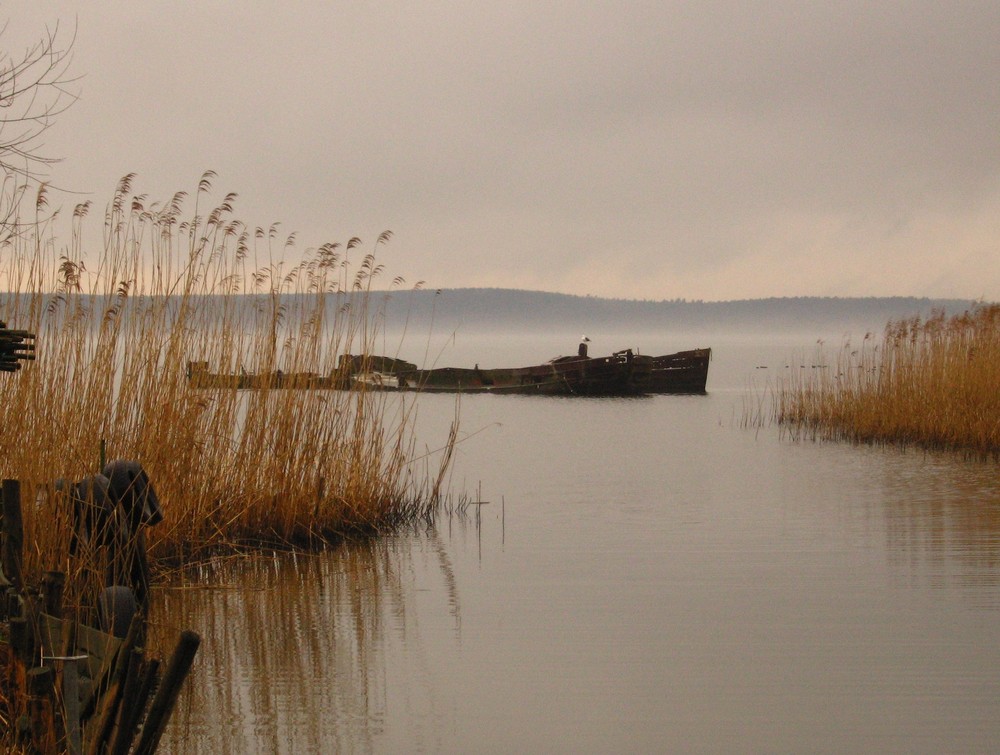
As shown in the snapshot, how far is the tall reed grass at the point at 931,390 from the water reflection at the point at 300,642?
288 inches

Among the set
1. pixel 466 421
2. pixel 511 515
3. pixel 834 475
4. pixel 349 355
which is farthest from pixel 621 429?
pixel 349 355

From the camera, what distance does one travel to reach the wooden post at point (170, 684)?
238 centimetres

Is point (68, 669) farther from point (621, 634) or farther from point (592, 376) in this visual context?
point (592, 376)

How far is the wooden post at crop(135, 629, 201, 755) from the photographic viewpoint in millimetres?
2379

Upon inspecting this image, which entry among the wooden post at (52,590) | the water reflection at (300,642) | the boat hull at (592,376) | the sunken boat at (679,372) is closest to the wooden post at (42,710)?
the wooden post at (52,590)

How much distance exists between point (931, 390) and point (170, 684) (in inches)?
473

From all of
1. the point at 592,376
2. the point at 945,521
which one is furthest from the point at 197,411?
the point at 592,376

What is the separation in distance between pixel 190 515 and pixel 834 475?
750 cm

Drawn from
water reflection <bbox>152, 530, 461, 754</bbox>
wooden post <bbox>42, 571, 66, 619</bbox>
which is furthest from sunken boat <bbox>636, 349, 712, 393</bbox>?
wooden post <bbox>42, 571, 66, 619</bbox>

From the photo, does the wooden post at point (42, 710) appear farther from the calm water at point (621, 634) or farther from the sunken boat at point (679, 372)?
the sunken boat at point (679, 372)

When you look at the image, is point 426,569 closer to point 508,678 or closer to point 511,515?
point 508,678

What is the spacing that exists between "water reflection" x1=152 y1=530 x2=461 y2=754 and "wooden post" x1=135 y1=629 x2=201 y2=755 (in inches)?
52.4

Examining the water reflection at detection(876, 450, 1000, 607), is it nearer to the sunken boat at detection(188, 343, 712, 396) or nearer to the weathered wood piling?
the weathered wood piling

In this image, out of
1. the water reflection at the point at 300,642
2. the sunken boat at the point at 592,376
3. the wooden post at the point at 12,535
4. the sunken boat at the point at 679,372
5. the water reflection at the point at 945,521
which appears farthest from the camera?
the sunken boat at the point at 679,372
